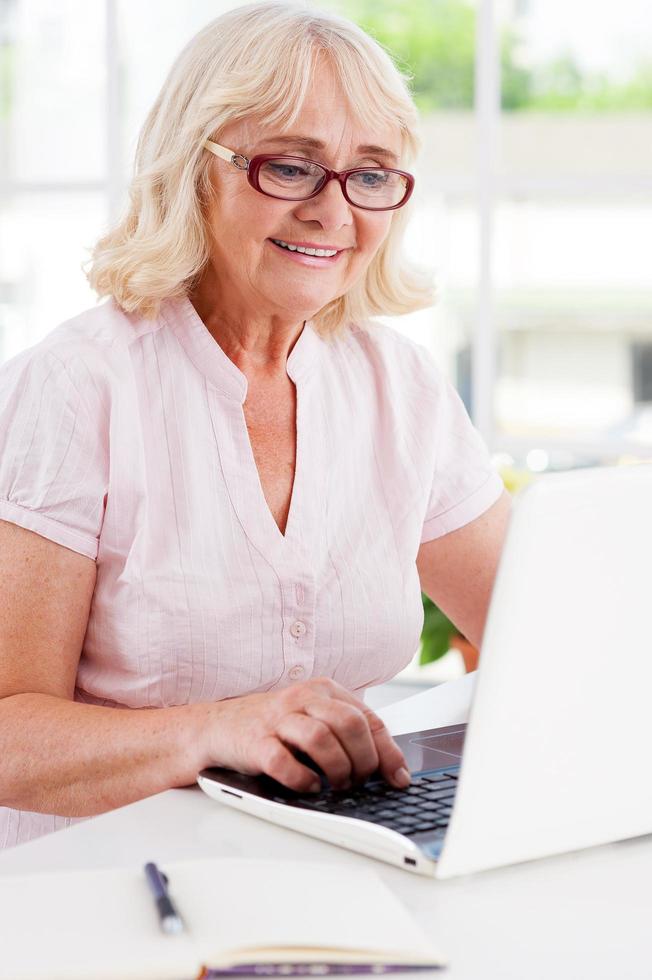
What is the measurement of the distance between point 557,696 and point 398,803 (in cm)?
22

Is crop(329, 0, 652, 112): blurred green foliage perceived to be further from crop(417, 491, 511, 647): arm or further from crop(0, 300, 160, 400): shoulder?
crop(0, 300, 160, 400): shoulder

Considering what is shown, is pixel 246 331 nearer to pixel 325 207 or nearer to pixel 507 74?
pixel 325 207

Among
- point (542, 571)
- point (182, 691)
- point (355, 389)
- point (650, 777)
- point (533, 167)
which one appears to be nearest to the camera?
point (542, 571)

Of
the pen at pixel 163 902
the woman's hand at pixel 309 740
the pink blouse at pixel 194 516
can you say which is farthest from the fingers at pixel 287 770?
the pink blouse at pixel 194 516

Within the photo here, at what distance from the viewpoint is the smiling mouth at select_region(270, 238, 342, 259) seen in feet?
5.16

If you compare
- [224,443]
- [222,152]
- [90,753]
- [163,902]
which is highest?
[222,152]

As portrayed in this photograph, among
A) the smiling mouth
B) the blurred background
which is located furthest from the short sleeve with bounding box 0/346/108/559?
the blurred background

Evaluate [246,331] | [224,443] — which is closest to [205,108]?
[246,331]

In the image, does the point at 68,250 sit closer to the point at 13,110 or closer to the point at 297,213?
the point at 13,110

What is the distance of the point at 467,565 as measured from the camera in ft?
5.83

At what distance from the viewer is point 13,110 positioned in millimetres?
4660

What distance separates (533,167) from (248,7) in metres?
2.84

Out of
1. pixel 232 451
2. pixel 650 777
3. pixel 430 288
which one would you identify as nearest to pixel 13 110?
pixel 430 288

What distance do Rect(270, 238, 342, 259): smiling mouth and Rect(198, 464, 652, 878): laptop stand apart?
2.69 ft
